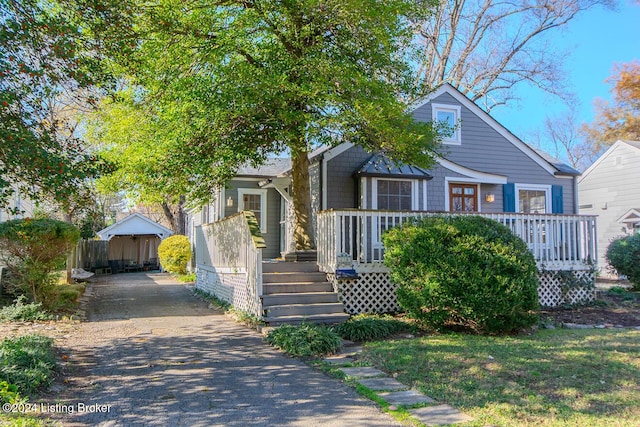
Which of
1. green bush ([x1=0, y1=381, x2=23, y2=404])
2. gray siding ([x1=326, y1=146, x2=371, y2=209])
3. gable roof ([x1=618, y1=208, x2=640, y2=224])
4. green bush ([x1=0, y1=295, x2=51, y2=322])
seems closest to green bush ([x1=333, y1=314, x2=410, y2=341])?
green bush ([x1=0, y1=381, x2=23, y2=404])

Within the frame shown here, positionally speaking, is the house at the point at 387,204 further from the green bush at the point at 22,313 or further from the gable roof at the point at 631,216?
the gable roof at the point at 631,216

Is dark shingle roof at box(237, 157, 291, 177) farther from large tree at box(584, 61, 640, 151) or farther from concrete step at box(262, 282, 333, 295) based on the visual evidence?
large tree at box(584, 61, 640, 151)

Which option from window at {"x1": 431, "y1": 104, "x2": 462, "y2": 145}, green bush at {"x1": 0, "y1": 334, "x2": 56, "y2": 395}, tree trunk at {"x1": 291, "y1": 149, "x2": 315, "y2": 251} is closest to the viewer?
green bush at {"x1": 0, "y1": 334, "x2": 56, "y2": 395}

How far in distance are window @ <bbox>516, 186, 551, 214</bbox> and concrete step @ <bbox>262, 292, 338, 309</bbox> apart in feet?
27.8

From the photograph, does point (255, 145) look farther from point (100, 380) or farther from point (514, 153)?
point (514, 153)

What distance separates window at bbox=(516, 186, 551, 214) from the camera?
589 inches

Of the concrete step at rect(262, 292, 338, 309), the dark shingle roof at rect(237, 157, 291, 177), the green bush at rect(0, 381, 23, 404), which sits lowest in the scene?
the green bush at rect(0, 381, 23, 404)

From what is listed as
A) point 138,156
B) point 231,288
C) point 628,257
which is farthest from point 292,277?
point 628,257

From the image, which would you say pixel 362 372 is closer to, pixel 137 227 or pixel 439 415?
pixel 439 415

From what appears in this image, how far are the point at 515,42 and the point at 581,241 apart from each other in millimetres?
16491

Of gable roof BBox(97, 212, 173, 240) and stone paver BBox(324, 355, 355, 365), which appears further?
gable roof BBox(97, 212, 173, 240)

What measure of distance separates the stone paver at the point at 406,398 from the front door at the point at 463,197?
958 centimetres

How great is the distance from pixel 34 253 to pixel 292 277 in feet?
16.5

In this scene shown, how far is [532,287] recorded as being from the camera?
768cm
